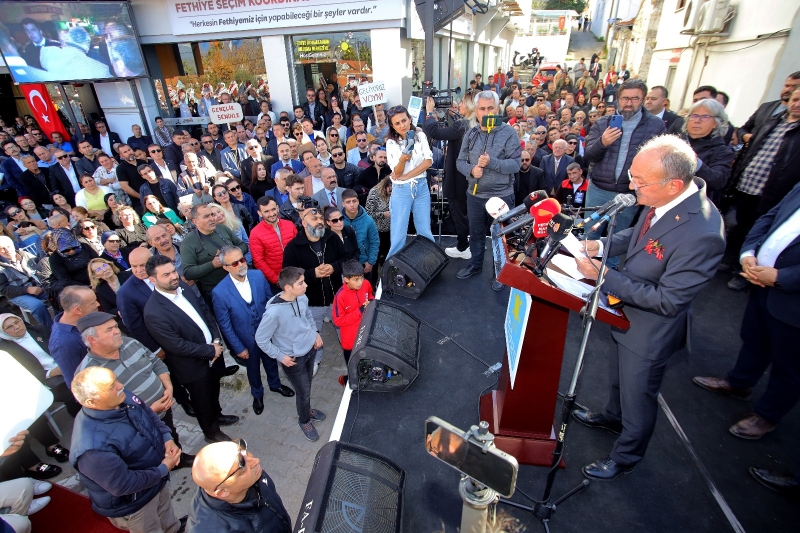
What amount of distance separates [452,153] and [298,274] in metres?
2.52

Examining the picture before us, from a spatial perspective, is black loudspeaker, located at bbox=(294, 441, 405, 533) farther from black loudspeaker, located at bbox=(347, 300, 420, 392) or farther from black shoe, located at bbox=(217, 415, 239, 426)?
black shoe, located at bbox=(217, 415, 239, 426)

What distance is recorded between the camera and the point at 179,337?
3146mm

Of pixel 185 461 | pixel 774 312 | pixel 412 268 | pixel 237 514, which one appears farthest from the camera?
pixel 412 268

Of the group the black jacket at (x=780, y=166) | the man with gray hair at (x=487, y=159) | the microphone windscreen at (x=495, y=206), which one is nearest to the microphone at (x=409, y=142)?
the man with gray hair at (x=487, y=159)

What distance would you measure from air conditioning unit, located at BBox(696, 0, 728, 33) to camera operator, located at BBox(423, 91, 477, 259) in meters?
9.20

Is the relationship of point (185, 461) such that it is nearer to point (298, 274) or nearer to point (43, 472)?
point (43, 472)

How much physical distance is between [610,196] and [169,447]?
174 inches

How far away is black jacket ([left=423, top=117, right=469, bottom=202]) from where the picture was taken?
4477 mm

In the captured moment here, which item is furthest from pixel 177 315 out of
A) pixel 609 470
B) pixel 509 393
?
pixel 609 470

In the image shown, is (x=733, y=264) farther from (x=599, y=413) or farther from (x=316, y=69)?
(x=316, y=69)

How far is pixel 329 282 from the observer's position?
4.20 meters

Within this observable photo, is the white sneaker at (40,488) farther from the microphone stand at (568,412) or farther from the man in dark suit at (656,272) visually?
the man in dark suit at (656,272)

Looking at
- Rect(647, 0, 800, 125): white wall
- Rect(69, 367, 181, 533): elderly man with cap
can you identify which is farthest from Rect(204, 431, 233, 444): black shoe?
Rect(647, 0, 800, 125): white wall

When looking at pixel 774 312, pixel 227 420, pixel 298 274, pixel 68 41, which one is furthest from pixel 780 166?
pixel 68 41
